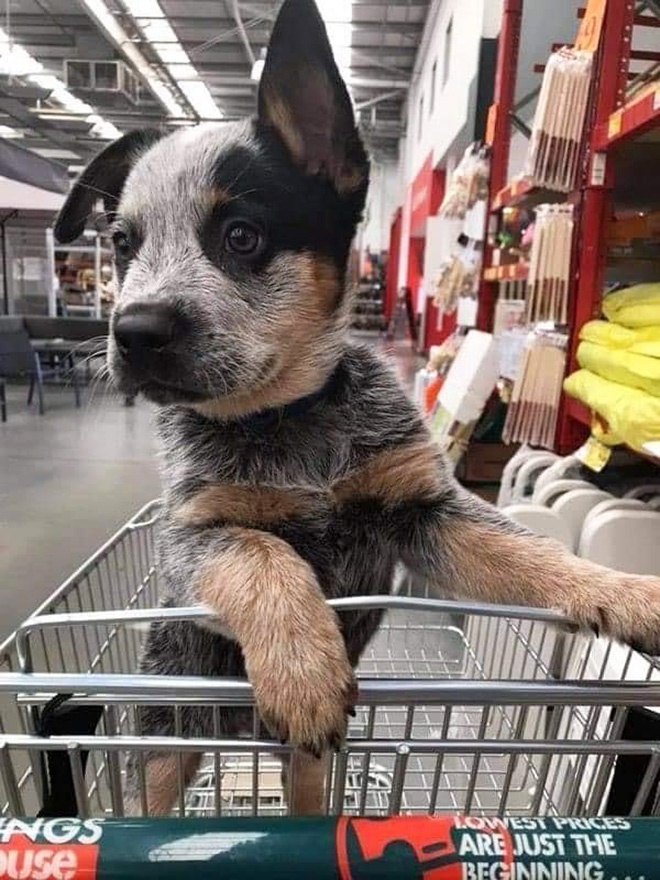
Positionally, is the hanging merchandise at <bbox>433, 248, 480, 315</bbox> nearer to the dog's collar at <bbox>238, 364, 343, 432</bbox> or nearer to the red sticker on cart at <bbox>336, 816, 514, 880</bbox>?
the dog's collar at <bbox>238, 364, 343, 432</bbox>

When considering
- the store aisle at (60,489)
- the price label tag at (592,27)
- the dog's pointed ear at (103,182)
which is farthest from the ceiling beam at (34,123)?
A: the dog's pointed ear at (103,182)

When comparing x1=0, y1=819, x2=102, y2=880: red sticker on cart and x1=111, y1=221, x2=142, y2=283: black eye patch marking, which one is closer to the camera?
x1=0, y1=819, x2=102, y2=880: red sticker on cart

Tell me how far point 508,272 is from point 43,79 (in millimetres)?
11091

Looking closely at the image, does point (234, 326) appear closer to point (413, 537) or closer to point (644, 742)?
point (413, 537)

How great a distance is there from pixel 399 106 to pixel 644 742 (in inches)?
650

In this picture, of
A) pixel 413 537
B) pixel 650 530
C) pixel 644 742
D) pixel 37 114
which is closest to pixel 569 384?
pixel 650 530

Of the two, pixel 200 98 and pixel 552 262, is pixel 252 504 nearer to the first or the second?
pixel 552 262

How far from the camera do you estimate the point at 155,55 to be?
10430 mm

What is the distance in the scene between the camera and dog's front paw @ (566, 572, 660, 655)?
35.3 inches

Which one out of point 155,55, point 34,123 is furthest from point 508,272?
point 34,123

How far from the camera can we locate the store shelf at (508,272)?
8.52ft

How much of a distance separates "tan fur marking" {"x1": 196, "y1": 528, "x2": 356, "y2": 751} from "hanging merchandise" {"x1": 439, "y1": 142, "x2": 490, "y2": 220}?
2.69 meters

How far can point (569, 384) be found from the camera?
200 cm

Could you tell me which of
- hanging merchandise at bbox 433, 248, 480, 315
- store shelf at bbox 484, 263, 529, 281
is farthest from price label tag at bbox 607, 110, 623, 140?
hanging merchandise at bbox 433, 248, 480, 315
